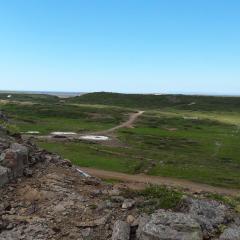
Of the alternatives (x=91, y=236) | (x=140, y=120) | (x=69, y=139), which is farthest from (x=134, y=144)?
(x=91, y=236)

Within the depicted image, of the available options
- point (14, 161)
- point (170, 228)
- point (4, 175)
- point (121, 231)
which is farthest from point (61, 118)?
point (170, 228)

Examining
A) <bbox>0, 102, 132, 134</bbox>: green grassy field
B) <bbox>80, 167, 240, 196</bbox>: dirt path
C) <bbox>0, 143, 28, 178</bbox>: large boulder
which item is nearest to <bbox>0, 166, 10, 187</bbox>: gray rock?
<bbox>0, 143, 28, 178</bbox>: large boulder

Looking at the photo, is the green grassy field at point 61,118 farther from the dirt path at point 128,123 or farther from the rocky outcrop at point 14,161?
the rocky outcrop at point 14,161

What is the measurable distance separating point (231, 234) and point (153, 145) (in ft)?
235

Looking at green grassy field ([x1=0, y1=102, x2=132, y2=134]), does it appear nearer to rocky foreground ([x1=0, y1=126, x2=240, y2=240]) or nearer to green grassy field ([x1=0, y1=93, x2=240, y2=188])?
green grassy field ([x1=0, y1=93, x2=240, y2=188])

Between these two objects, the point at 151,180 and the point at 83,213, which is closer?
the point at 83,213

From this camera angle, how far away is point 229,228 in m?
15.6

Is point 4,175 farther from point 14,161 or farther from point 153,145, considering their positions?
point 153,145

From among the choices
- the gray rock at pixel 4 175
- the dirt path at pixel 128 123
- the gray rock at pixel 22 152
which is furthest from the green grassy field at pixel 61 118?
the gray rock at pixel 4 175

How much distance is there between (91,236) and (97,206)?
2.05 m

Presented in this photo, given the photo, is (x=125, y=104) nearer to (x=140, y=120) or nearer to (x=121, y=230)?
(x=140, y=120)

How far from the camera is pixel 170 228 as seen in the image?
50.1ft

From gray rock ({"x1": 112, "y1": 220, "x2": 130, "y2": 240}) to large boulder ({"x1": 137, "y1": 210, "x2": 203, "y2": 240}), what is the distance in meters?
0.43

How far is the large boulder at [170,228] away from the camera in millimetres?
14922
